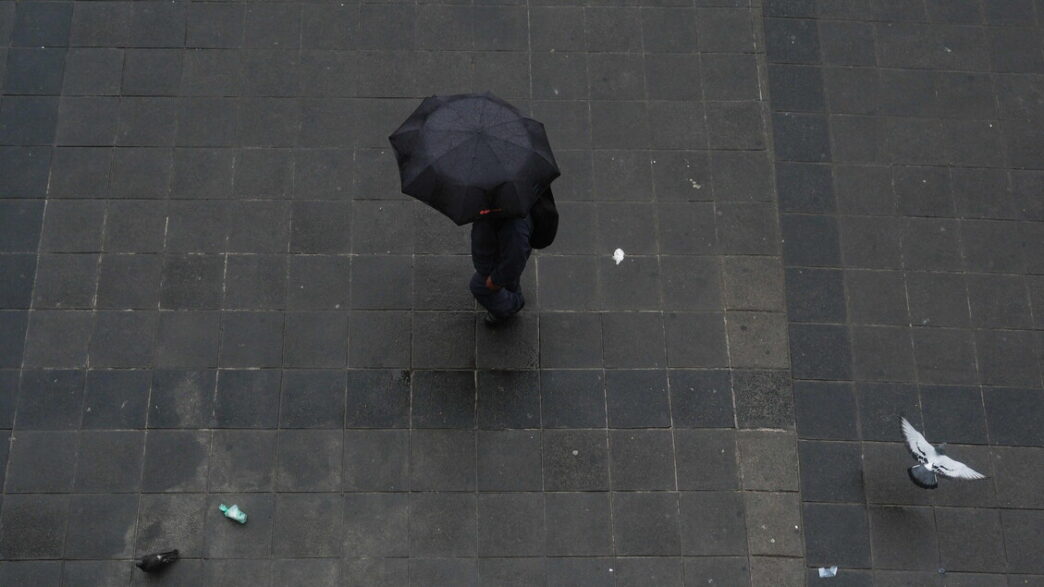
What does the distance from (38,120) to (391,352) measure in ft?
11.7

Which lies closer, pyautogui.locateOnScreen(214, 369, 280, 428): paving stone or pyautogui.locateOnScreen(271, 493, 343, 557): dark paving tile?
pyautogui.locateOnScreen(271, 493, 343, 557): dark paving tile

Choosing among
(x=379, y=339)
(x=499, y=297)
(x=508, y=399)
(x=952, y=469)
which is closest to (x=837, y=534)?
(x=952, y=469)

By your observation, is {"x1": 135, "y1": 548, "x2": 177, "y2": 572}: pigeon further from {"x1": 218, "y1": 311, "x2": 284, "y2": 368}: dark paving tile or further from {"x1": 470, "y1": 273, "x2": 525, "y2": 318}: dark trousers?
{"x1": 470, "y1": 273, "x2": 525, "y2": 318}: dark trousers

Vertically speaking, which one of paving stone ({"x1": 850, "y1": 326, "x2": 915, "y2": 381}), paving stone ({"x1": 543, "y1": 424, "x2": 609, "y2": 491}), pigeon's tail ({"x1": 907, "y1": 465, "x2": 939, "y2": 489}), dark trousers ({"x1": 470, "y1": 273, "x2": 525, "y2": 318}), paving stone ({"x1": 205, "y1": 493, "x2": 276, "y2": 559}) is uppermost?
dark trousers ({"x1": 470, "y1": 273, "x2": 525, "y2": 318})

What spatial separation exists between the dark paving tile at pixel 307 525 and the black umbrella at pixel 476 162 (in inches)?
101

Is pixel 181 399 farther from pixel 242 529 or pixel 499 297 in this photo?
pixel 499 297

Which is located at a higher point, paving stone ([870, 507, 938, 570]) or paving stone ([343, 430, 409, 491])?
paving stone ([343, 430, 409, 491])

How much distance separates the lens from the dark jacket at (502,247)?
5836 millimetres

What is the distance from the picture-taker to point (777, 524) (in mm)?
6871

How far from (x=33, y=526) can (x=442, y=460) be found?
299cm

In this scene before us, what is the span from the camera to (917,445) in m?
6.61

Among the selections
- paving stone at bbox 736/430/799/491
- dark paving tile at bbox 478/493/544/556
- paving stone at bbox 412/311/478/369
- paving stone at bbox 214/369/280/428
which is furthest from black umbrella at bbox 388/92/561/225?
paving stone at bbox 736/430/799/491

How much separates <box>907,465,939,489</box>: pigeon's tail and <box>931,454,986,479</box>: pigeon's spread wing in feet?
0.19

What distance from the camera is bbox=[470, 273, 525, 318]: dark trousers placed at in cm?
657
